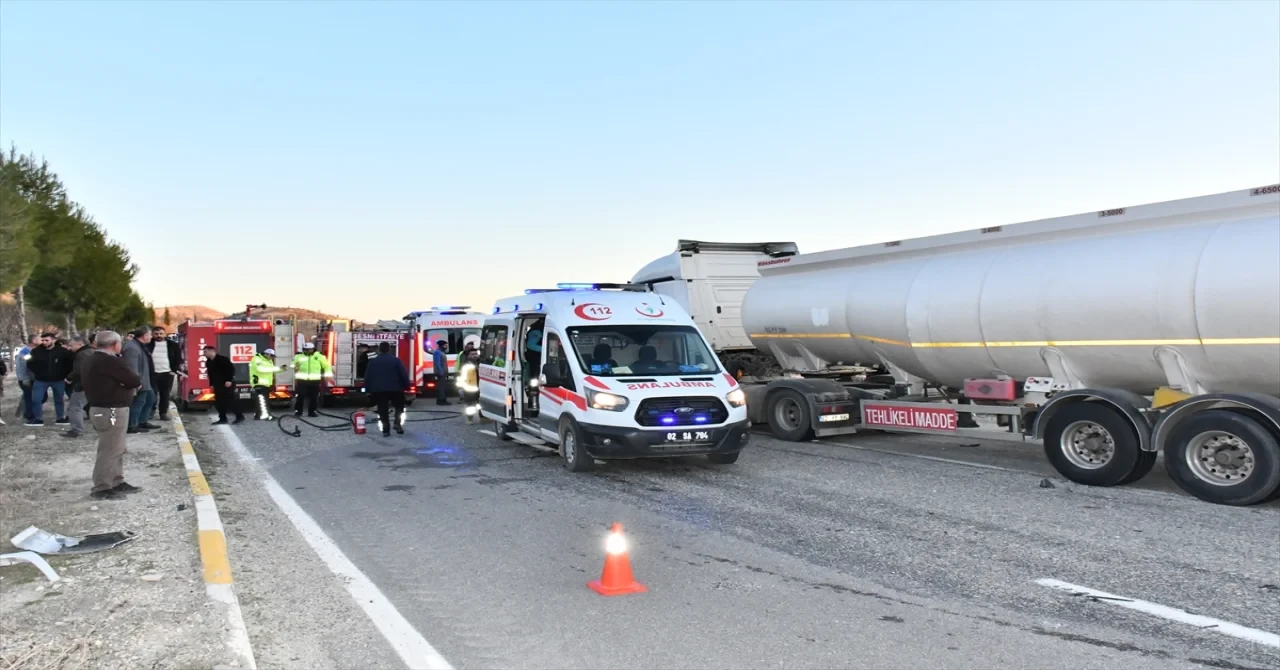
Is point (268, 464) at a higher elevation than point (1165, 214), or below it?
below

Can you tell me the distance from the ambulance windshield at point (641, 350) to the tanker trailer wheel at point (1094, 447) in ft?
13.3

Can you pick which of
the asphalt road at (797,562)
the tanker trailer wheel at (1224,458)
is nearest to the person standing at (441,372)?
the asphalt road at (797,562)

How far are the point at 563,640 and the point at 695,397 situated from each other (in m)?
5.62

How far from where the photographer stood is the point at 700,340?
38.1 ft

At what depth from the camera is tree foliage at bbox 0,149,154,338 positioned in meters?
22.0

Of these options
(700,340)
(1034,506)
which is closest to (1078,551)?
(1034,506)

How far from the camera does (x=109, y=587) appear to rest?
561 cm

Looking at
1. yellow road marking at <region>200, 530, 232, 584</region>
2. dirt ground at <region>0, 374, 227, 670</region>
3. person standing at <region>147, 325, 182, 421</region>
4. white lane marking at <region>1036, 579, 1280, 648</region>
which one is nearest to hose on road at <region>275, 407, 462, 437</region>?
person standing at <region>147, 325, 182, 421</region>

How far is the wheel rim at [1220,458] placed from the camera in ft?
27.4

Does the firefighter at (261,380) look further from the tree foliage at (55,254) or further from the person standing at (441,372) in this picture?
the tree foliage at (55,254)

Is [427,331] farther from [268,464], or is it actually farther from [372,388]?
[268,464]

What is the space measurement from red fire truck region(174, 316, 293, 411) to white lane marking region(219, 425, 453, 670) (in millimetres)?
11885

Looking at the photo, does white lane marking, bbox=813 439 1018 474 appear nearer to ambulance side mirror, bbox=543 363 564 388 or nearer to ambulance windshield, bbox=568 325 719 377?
ambulance windshield, bbox=568 325 719 377

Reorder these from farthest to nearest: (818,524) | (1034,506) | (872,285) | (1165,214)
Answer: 1. (872,285)
2. (1165,214)
3. (1034,506)
4. (818,524)
